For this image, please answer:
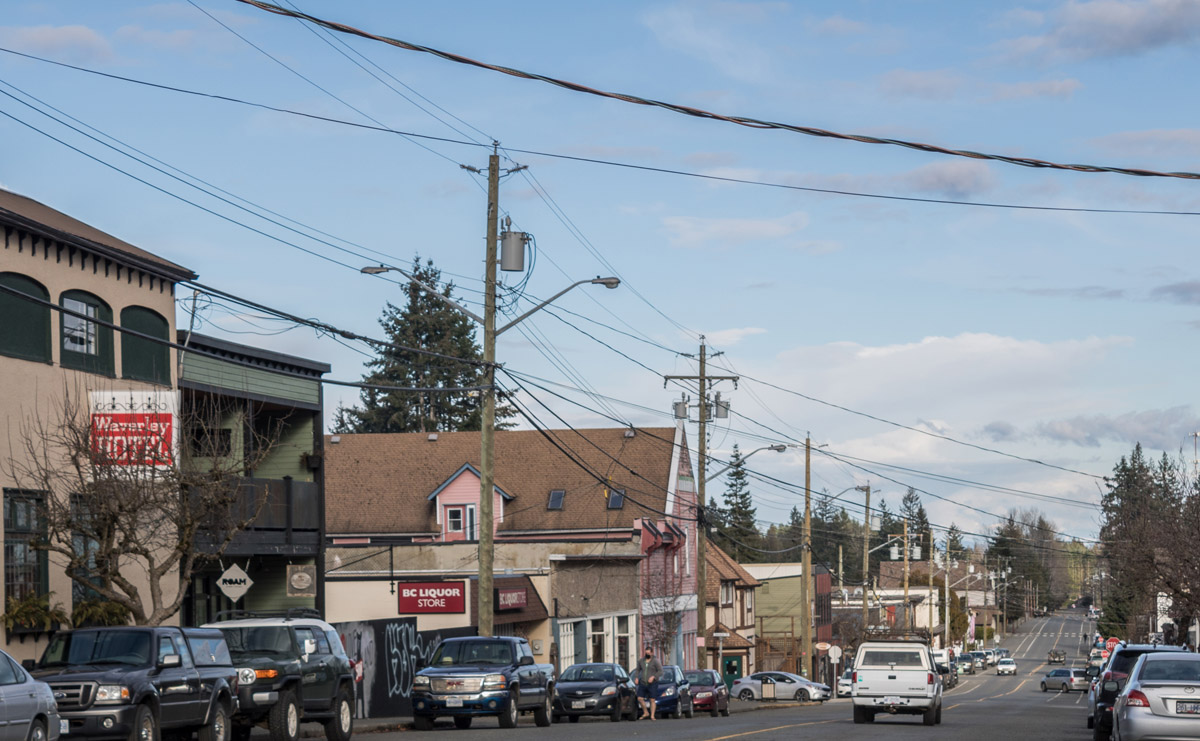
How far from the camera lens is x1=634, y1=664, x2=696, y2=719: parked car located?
38.3m

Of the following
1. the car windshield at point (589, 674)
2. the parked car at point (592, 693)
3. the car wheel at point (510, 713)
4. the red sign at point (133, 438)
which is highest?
the red sign at point (133, 438)

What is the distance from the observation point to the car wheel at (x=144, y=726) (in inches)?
645

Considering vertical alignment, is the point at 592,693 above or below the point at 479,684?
below

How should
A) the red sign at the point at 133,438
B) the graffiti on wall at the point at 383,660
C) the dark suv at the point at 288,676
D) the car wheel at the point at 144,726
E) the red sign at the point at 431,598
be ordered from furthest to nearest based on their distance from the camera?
the red sign at the point at 431,598 → the graffiti on wall at the point at 383,660 → the red sign at the point at 133,438 → the dark suv at the point at 288,676 → the car wheel at the point at 144,726

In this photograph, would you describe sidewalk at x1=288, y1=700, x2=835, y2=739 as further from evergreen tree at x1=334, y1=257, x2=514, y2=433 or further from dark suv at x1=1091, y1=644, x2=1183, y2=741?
evergreen tree at x1=334, y1=257, x2=514, y2=433

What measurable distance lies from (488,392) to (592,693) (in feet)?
28.8

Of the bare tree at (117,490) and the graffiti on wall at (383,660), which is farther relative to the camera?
the graffiti on wall at (383,660)

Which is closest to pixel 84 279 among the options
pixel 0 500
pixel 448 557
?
pixel 0 500

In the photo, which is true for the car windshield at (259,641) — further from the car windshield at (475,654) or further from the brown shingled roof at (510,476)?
the brown shingled roof at (510,476)

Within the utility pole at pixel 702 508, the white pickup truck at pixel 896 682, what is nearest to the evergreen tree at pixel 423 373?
the utility pole at pixel 702 508

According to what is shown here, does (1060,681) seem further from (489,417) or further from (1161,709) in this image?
(1161,709)

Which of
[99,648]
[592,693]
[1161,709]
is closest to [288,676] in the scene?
[99,648]

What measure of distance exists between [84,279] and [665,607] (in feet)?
117

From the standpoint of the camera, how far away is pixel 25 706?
14.4 metres
